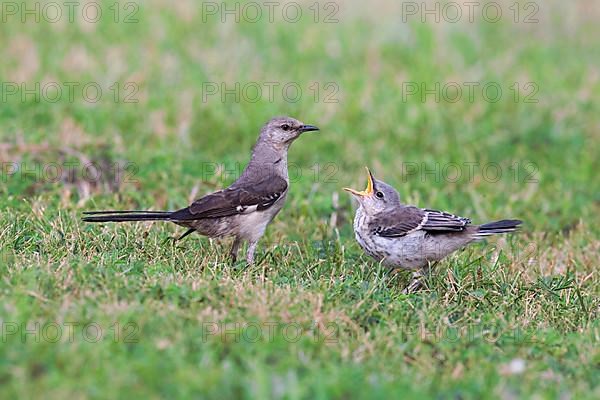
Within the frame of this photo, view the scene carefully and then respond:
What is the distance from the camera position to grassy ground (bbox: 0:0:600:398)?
4730 millimetres

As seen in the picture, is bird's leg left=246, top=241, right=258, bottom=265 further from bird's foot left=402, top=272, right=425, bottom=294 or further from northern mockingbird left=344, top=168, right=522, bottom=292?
bird's foot left=402, top=272, right=425, bottom=294

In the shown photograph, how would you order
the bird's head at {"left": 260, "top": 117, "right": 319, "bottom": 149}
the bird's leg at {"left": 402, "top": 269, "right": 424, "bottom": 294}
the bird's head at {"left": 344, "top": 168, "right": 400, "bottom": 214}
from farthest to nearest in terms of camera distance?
the bird's head at {"left": 260, "top": 117, "right": 319, "bottom": 149}, the bird's head at {"left": 344, "top": 168, "right": 400, "bottom": 214}, the bird's leg at {"left": 402, "top": 269, "right": 424, "bottom": 294}

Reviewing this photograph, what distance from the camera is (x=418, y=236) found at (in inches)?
265

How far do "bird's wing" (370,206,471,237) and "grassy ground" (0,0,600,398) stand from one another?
1.10ft

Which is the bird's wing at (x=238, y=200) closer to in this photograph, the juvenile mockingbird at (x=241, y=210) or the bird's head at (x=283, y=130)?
the juvenile mockingbird at (x=241, y=210)

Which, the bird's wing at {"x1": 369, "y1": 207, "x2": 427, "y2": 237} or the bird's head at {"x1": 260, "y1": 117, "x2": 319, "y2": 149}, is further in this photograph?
the bird's head at {"x1": 260, "y1": 117, "x2": 319, "y2": 149}

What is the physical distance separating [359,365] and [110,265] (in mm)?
1871

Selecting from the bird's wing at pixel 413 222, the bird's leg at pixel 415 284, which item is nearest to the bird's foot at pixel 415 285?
the bird's leg at pixel 415 284

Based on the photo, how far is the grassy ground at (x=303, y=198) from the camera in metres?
4.73

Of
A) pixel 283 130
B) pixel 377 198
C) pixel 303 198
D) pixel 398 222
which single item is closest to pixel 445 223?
pixel 398 222

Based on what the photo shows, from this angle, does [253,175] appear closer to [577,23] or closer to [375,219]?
[375,219]

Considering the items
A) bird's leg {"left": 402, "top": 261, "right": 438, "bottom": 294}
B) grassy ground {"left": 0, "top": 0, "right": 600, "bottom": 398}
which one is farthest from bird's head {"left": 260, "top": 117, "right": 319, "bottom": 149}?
bird's leg {"left": 402, "top": 261, "right": 438, "bottom": 294}

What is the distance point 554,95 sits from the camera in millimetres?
11531

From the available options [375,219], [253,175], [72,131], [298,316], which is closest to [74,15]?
[72,131]
